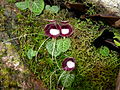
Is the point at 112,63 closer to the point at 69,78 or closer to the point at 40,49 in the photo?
the point at 69,78

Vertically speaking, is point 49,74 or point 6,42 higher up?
point 6,42

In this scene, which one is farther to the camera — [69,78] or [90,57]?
[90,57]

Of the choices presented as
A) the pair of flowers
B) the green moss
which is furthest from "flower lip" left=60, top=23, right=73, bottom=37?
the green moss

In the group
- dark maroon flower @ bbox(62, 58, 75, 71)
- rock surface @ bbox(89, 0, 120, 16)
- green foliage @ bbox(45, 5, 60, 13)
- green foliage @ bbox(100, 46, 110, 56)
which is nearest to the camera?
dark maroon flower @ bbox(62, 58, 75, 71)

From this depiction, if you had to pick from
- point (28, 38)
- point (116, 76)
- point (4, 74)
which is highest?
point (28, 38)

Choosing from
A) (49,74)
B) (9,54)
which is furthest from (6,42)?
(49,74)

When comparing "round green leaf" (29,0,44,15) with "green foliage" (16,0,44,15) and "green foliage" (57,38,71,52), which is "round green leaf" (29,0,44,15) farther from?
"green foliage" (57,38,71,52)
